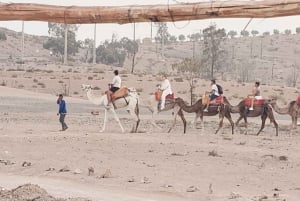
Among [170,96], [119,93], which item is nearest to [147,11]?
[119,93]

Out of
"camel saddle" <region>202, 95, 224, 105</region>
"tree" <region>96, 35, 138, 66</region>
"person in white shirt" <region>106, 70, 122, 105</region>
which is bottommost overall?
"camel saddle" <region>202, 95, 224, 105</region>

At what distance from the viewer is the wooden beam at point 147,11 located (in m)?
5.37

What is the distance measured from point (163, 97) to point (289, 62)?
84.8 m

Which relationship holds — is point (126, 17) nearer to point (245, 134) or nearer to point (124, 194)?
point (124, 194)

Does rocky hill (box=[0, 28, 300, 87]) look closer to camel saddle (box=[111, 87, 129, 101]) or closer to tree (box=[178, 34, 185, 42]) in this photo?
tree (box=[178, 34, 185, 42])

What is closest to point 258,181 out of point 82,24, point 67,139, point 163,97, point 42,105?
point 67,139

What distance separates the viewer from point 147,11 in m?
5.85

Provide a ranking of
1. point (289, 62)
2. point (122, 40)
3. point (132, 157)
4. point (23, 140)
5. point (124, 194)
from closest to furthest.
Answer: point (124, 194) < point (132, 157) < point (23, 140) < point (289, 62) < point (122, 40)

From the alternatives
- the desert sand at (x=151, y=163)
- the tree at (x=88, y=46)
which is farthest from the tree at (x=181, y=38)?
the desert sand at (x=151, y=163)

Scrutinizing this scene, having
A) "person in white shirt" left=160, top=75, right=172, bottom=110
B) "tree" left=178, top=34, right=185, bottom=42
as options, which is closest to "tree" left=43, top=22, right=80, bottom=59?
"tree" left=178, top=34, right=185, bottom=42

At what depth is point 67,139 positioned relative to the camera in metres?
23.1

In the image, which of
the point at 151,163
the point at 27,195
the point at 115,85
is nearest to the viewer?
the point at 27,195

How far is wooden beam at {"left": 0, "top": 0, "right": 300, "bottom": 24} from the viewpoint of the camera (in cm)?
537

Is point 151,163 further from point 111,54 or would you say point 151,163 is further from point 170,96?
point 111,54
